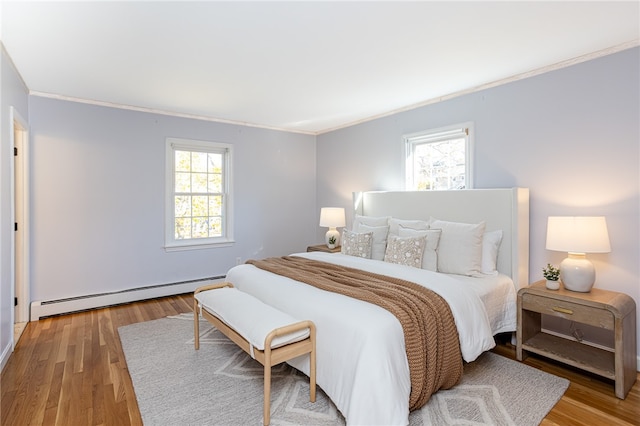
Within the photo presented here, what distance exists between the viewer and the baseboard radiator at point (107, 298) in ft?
11.8

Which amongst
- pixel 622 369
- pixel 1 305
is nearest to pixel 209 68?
pixel 1 305

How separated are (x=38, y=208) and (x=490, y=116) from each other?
4.84m

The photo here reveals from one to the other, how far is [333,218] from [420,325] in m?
2.85

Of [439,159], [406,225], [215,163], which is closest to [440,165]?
[439,159]

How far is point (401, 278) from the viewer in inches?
100

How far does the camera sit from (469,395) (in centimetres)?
213

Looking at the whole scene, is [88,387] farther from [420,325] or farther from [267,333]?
[420,325]

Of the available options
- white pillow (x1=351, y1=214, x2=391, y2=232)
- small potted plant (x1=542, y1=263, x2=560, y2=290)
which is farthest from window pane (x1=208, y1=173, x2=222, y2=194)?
small potted plant (x1=542, y1=263, x2=560, y2=290)

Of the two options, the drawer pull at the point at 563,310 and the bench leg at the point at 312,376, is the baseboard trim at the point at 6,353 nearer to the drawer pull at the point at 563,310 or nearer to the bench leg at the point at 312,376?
the bench leg at the point at 312,376

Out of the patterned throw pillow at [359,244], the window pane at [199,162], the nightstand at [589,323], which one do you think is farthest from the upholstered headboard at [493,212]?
the window pane at [199,162]

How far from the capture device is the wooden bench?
1.87 meters

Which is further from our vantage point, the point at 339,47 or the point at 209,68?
the point at 209,68

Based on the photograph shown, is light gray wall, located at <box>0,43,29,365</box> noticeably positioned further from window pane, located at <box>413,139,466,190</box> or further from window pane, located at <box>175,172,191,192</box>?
window pane, located at <box>413,139,466,190</box>

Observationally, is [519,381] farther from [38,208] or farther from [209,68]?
[38,208]
